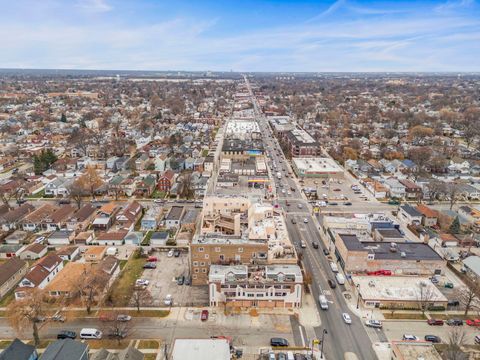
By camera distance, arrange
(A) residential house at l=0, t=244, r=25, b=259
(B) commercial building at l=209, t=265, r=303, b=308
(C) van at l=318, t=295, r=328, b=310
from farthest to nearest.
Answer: (A) residential house at l=0, t=244, r=25, b=259 < (C) van at l=318, t=295, r=328, b=310 < (B) commercial building at l=209, t=265, r=303, b=308

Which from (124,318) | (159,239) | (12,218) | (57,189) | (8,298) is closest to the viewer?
(124,318)

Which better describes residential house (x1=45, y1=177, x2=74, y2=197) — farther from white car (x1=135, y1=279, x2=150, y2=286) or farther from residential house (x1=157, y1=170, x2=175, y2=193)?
white car (x1=135, y1=279, x2=150, y2=286)

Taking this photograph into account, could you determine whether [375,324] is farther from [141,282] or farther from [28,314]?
[28,314]

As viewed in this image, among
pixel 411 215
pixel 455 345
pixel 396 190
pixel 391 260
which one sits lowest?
pixel 396 190

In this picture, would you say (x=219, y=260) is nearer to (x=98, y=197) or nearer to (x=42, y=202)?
(x=98, y=197)

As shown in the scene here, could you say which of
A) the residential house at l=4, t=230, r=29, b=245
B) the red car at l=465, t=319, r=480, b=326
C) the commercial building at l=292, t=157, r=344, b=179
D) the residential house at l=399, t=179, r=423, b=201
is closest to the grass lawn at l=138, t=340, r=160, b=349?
the residential house at l=4, t=230, r=29, b=245

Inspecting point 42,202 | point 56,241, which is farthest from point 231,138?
point 56,241

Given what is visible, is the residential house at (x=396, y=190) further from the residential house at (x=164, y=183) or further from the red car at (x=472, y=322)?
the residential house at (x=164, y=183)

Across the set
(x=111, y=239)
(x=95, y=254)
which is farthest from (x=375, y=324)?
(x=111, y=239)
